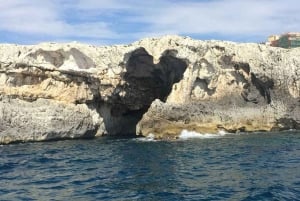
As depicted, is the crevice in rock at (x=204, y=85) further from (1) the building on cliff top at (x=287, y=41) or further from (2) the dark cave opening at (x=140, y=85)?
(1) the building on cliff top at (x=287, y=41)

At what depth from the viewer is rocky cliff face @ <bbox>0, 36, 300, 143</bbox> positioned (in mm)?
45750

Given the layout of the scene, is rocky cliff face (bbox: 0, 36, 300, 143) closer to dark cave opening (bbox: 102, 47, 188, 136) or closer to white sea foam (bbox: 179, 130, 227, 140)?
dark cave opening (bbox: 102, 47, 188, 136)

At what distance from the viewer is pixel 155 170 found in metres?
26.8

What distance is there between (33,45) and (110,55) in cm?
749

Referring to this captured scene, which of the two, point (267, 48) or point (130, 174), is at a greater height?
point (267, 48)

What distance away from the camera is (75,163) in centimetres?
2978

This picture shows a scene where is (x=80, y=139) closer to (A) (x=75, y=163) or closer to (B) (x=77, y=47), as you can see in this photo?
(B) (x=77, y=47)

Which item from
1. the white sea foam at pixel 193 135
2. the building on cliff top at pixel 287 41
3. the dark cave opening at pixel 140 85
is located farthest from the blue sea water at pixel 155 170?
the building on cliff top at pixel 287 41

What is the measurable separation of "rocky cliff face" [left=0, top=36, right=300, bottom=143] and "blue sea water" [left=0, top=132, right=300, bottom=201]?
204 inches

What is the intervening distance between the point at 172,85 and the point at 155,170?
26.1 meters

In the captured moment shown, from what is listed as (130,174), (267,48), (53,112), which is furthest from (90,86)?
(130,174)

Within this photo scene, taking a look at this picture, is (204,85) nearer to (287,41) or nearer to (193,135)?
(193,135)

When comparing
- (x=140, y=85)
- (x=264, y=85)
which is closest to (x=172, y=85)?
(x=140, y=85)

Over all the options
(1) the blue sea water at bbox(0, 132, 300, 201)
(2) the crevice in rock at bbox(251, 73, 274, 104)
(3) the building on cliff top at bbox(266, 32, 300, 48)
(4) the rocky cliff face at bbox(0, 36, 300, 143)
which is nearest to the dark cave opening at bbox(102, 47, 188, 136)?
(4) the rocky cliff face at bbox(0, 36, 300, 143)
